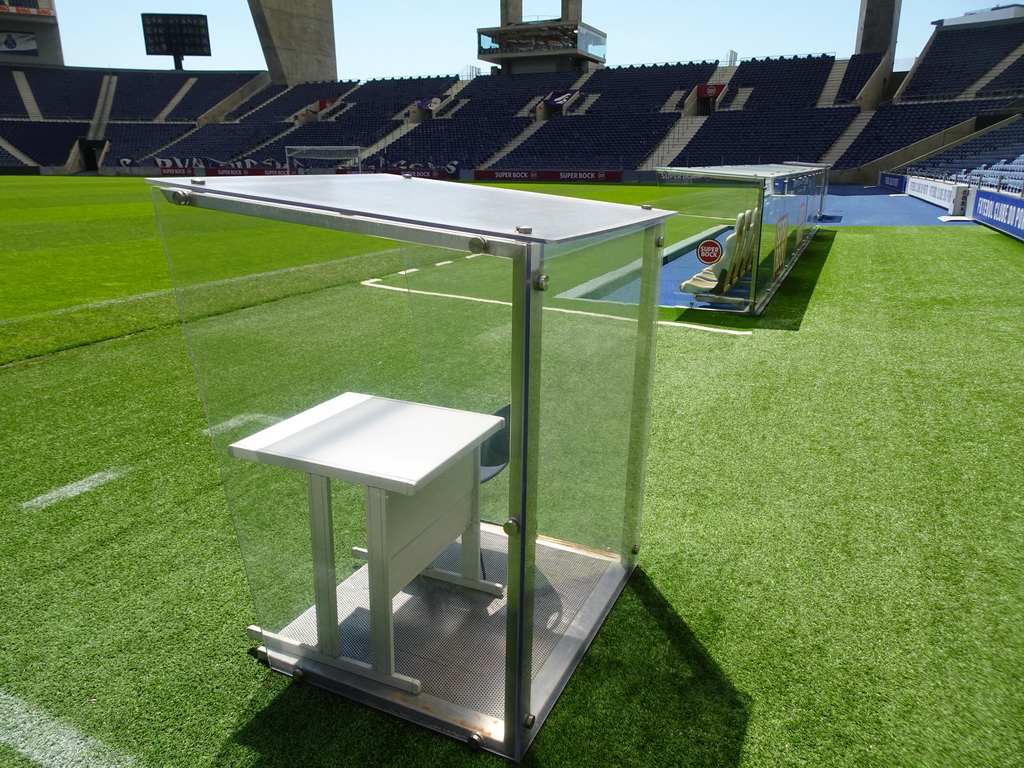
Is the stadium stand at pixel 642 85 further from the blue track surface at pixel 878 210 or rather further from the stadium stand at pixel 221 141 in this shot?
the stadium stand at pixel 221 141

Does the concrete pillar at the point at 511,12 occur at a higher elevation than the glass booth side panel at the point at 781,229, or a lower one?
higher

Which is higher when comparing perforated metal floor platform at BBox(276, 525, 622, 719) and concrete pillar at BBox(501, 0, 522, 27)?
concrete pillar at BBox(501, 0, 522, 27)

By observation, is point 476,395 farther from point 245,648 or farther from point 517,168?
point 517,168

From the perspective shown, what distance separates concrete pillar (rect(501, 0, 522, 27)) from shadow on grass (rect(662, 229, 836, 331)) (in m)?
39.5

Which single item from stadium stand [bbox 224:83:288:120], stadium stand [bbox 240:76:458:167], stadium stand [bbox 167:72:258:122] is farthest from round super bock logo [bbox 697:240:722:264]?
stadium stand [bbox 167:72:258:122]

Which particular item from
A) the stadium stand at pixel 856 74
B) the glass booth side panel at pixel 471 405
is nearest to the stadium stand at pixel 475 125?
the stadium stand at pixel 856 74

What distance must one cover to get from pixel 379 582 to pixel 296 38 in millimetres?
51543

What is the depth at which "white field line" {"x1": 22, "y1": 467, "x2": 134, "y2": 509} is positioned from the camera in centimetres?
340

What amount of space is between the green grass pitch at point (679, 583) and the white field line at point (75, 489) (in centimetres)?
3

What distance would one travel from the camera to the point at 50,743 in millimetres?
2059

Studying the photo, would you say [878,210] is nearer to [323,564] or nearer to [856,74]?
[323,564]

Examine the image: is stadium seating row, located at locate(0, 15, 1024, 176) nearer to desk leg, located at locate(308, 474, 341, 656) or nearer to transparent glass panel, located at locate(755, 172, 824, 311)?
transparent glass panel, located at locate(755, 172, 824, 311)

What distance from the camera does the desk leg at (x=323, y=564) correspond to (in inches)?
87.0

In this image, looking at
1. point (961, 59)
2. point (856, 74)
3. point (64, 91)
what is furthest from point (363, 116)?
point (961, 59)
